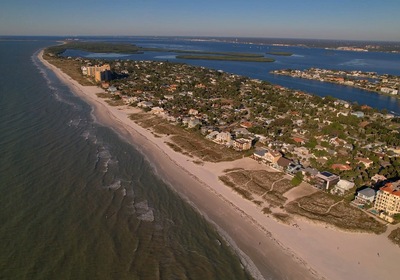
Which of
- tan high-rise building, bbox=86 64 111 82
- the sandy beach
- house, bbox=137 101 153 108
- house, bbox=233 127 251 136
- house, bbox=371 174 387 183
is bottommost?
the sandy beach

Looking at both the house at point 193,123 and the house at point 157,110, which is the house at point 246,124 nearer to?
the house at point 193,123

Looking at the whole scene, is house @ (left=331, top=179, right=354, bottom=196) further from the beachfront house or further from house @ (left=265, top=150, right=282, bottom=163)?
house @ (left=265, top=150, right=282, bottom=163)

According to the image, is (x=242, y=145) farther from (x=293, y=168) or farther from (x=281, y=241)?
(x=281, y=241)

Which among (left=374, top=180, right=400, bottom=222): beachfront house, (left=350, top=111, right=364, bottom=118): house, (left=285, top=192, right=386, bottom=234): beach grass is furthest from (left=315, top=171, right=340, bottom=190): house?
(left=350, top=111, right=364, bottom=118): house

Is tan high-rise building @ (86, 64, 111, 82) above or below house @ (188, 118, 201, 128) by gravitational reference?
above

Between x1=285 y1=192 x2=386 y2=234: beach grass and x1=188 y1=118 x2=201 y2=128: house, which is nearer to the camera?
x1=285 y1=192 x2=386 y2=234: beach grass

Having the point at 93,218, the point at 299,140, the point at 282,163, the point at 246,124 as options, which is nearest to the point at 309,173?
the point at 282,163
